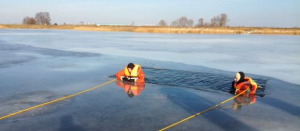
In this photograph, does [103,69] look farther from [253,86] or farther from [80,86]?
[253,86]

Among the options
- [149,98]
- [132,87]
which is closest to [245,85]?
[149,98]

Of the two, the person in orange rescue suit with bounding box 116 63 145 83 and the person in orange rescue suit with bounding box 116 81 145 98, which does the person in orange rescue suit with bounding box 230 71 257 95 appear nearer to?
the person in orange rescue suit with bounding box 116 81 145 98

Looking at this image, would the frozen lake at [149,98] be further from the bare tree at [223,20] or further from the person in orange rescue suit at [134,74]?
the bare tree at [223,20]

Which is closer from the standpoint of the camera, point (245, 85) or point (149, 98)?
point (149, 98)

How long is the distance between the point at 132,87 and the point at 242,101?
266cm

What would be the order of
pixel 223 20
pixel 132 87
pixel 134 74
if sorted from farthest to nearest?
pixel 223 20, pixel 134 74, pixel 132 87

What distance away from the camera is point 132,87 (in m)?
6.66

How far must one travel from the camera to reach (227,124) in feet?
13.8

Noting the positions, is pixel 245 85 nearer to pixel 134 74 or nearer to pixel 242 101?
pixel 242 101

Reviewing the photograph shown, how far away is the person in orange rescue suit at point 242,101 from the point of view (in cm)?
519

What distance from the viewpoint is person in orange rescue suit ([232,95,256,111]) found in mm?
5187

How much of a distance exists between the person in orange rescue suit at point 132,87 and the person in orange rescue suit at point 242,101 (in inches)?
83.9

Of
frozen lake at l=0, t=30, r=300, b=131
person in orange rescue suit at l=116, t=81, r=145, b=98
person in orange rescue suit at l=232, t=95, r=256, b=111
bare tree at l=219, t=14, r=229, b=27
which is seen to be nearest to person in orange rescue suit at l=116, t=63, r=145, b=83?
person in orange rescue suit at l=116, t=81, r=145, b=98

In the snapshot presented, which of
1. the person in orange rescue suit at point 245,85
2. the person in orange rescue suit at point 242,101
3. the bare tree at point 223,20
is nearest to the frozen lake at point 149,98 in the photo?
the person in orange rescue suit at point 242,101
